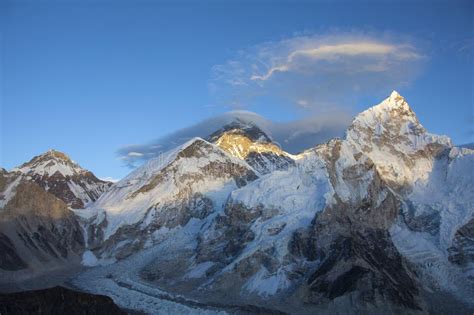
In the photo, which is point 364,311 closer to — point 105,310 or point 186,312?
point 186,312

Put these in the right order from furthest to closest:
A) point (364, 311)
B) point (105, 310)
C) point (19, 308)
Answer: point (364, 311) < point (105, 310) < point (19, 308)

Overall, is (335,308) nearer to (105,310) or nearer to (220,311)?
(220,311)

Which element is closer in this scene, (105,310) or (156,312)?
(105,310)

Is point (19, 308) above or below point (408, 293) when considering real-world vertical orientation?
below

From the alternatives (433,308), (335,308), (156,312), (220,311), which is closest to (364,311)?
(335,308)

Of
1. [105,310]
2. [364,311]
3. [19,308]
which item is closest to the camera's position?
[19,308]

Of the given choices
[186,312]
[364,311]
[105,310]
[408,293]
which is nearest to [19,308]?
[105,310]
